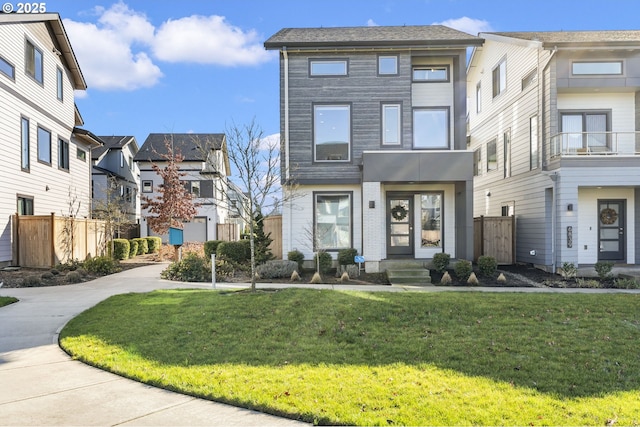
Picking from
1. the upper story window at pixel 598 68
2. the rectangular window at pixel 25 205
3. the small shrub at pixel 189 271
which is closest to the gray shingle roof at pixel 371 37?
the upper story window at pixel 598 68

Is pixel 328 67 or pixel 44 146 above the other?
pixel 328 67

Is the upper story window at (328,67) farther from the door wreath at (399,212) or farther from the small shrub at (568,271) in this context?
the small shrub at (568,271)

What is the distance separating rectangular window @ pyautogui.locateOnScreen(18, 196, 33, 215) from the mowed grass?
925cm

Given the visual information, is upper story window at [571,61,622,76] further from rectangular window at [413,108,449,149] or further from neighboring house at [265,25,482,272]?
rectangular window at [413,108,449,149]

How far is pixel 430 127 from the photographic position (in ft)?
50.0

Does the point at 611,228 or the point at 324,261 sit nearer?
the point at 324,261

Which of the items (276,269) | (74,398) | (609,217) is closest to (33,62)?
(276,269)

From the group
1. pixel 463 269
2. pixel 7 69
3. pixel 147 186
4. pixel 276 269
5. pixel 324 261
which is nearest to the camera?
pixel 463 269

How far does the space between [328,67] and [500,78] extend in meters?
9.17

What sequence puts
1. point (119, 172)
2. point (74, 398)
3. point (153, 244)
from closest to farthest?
point (74, 398) → point (153, 244) → point (119, 172)

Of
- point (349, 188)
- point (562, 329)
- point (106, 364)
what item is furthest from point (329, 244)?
point (106, 364)

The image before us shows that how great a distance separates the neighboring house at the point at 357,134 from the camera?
14758 millimetres

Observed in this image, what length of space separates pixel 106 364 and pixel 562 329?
22.7 ft

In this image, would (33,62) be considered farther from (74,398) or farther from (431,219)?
(74,398)
